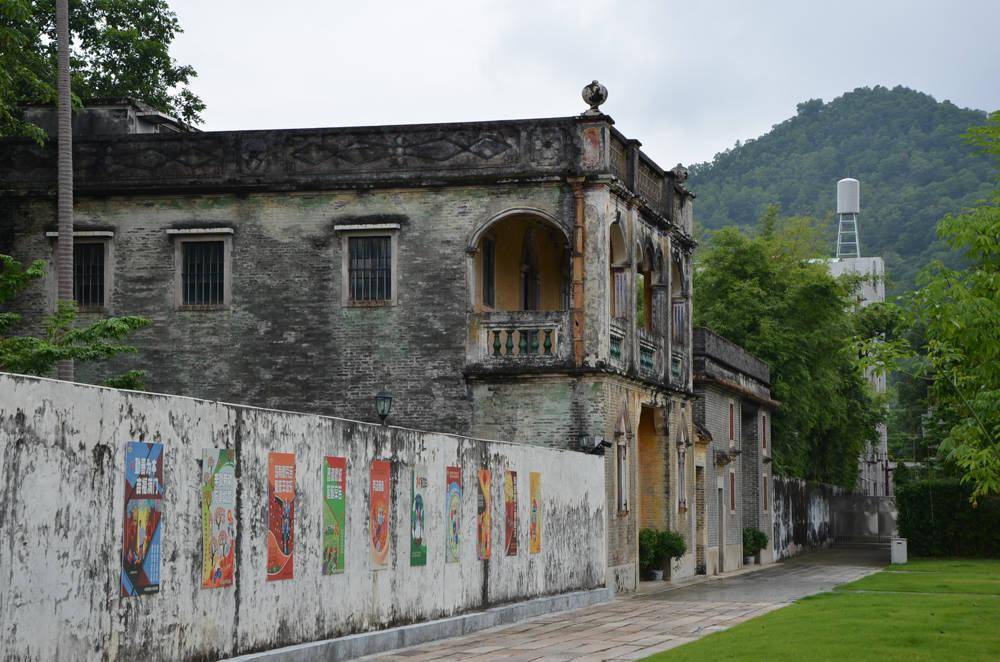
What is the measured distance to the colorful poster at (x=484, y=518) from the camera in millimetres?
19609

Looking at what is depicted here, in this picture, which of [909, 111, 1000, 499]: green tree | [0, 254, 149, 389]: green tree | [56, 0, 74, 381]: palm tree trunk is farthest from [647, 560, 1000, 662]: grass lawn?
[56, 0, 74, 381]: palm tree trunk

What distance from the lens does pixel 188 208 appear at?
2784cm

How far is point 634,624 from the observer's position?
20500mm

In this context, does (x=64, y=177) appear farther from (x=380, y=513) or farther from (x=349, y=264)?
(x=380, y=513)

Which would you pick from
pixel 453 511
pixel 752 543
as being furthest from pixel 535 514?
pixel 752 543

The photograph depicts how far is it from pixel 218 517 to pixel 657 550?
1902 centimetres

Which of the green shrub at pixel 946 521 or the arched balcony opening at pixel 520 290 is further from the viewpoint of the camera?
the green shrub at pixel 946 521

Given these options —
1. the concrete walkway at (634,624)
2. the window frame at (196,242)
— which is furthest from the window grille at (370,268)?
the concrete walkway at (634,624)

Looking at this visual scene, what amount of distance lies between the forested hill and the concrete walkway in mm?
86439

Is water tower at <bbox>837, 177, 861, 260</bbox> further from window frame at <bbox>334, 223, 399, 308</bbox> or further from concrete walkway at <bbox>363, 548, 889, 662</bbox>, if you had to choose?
window frame at <bbox>334, 223, 399, 308</bbox>

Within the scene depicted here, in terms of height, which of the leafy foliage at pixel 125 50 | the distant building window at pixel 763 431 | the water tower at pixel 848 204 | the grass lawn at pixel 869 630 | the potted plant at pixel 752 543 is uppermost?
the water tower at pixel 848 204

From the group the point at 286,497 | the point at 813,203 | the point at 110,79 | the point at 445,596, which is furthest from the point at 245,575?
the point at 813,203

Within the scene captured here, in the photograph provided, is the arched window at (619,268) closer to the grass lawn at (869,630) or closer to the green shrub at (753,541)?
the grass lawn at (869,630)

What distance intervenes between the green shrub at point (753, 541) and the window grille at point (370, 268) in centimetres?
1900
